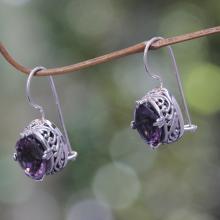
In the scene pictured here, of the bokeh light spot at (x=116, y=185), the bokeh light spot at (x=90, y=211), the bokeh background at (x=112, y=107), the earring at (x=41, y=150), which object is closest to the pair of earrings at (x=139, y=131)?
the earring at (x=41, y=150)

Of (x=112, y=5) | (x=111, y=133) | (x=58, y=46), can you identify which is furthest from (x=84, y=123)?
(x=112, y=5)

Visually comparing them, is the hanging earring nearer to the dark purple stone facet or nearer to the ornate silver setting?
the ornate silver setting

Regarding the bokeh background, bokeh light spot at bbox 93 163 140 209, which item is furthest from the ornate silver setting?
bokeh light spot at bbox 93 163 140 209

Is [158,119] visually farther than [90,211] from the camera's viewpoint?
No

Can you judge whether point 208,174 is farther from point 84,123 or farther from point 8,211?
point 8,211

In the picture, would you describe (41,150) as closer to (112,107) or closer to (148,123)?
(148,123)

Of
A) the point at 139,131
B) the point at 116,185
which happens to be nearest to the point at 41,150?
the point at 139,131
